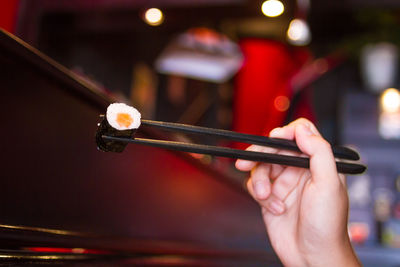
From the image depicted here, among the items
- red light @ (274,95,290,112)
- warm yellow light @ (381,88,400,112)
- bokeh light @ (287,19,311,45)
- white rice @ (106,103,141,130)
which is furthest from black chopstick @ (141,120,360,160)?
warm yellow light @ (381,88,400,112)

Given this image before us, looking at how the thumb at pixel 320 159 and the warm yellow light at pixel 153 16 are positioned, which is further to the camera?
the warm yellow light at pixel 153 16

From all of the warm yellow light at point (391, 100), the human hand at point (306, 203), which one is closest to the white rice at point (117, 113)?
the human hand at point (306, 203)

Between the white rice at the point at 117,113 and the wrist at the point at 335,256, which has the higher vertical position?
the white rice at the point at 117,113

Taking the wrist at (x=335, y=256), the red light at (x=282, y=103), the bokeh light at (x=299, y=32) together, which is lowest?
the wrist at (x=335, y=256)

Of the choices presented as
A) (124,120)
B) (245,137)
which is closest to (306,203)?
(245,137)

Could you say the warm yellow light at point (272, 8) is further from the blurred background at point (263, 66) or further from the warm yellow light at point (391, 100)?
the warm yellow light at point (391, 100)

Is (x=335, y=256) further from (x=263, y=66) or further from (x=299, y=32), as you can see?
(x=263, y=66)

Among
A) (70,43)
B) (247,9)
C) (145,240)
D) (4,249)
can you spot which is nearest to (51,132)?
(4,249)

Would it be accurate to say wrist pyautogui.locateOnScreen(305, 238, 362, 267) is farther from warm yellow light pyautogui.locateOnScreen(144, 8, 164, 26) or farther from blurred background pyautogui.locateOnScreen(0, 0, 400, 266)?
warm yellow light pyautogui.locateOnScreen(144, 8, 164, 26)
